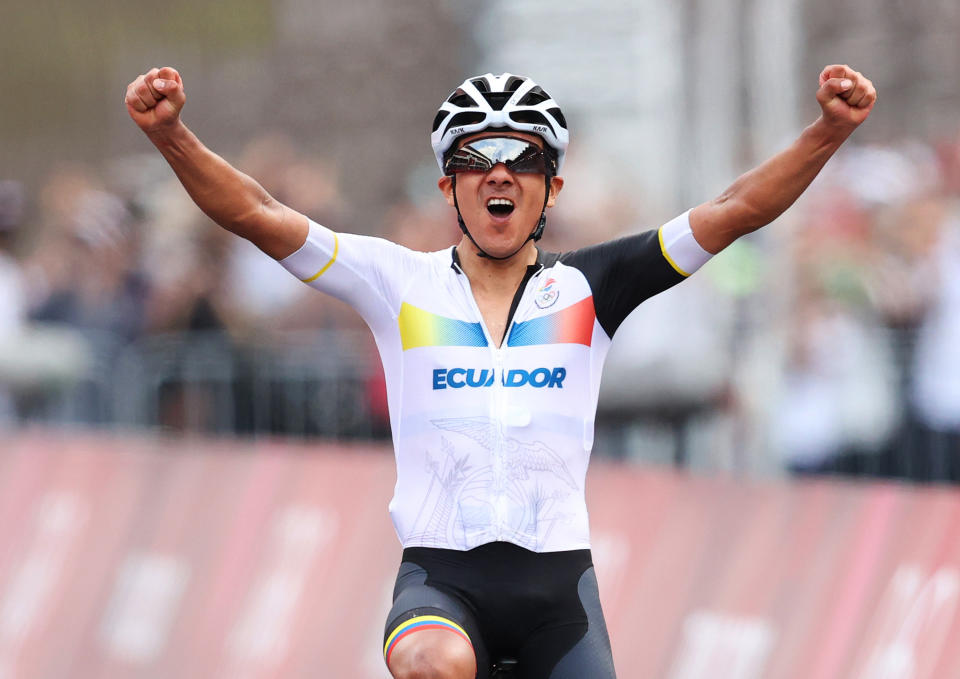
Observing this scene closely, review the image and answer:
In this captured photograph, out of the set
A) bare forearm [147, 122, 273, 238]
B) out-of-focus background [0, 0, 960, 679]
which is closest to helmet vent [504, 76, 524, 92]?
bare forearm [147, 122, 273, 238]

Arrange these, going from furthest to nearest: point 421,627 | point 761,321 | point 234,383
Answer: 1. point 234,383
2. point 761,321
3. point 421,627

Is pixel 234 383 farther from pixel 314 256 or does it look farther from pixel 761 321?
pixel 314 256

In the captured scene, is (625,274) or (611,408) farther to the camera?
(611,408)

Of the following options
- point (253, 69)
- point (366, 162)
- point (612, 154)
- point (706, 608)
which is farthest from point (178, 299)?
point (253, 69)

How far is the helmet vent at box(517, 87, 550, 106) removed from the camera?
18.2 ft

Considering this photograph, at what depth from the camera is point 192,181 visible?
546 centimetres

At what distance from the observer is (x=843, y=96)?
5426 mm

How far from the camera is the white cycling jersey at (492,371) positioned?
541cm

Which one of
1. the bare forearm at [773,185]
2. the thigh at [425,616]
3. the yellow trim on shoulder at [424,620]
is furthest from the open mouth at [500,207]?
the yellow trim on shoulder at [424,620]

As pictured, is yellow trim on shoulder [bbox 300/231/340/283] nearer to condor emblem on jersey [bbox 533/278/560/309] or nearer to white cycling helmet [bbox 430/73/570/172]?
white cycling helmet [bbox 430/73/570/172]

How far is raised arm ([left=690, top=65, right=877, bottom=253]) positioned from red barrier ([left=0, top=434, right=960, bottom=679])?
205 cm

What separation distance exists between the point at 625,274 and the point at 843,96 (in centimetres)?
84

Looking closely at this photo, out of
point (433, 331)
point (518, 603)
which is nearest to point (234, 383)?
point (433, 331)

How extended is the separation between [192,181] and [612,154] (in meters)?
6.21
